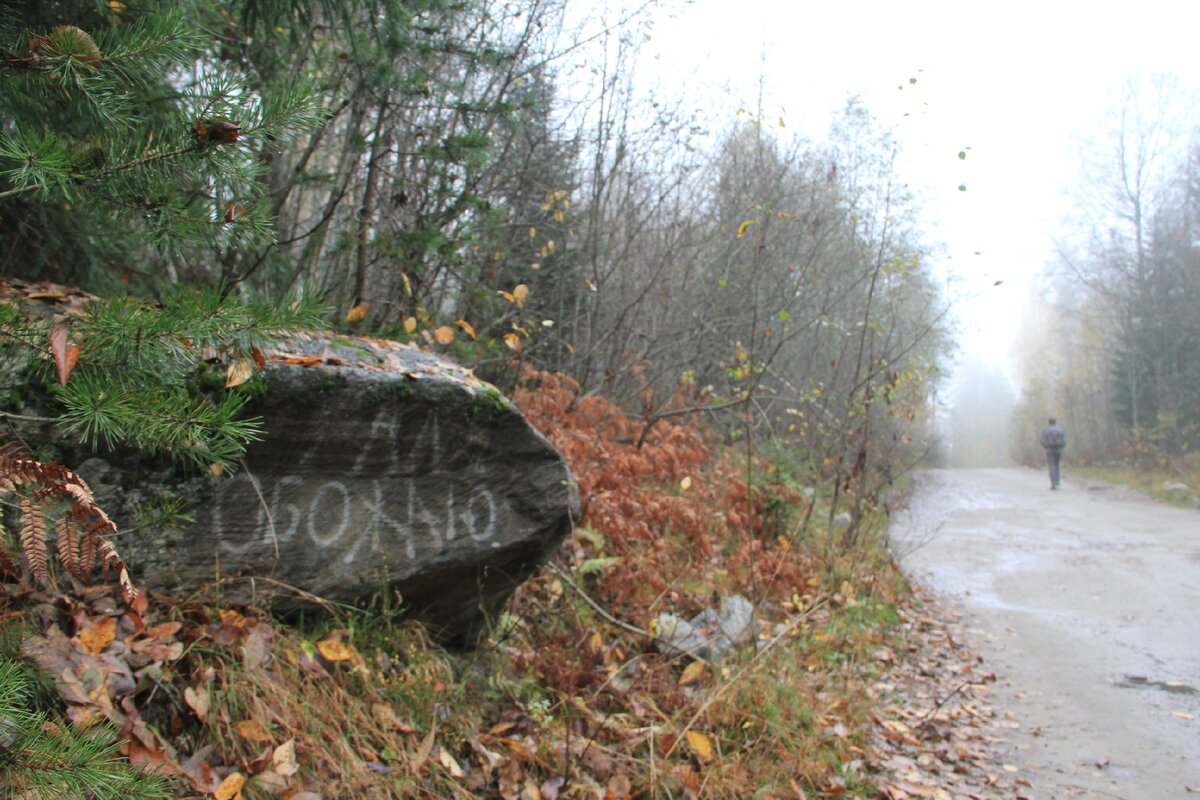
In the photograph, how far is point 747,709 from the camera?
13.8 feet

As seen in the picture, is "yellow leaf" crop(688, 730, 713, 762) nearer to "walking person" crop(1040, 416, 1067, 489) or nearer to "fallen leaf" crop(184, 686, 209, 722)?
"fallen leaf" crop(184, 686, 209, 722)

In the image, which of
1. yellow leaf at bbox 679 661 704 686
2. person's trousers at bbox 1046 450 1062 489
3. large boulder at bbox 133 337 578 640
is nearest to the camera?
large boulder at bbox 133 337 578 640

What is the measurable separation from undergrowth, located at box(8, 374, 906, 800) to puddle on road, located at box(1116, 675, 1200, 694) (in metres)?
1.69

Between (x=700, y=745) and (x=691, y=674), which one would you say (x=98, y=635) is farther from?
(x=691, y=674)

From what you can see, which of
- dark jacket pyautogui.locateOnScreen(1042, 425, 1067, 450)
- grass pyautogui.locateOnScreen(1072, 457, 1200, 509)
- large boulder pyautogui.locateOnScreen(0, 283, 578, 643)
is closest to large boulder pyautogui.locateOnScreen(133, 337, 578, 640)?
large boulder pyautogui.locateOnScreen(0, 283, 578, 643)

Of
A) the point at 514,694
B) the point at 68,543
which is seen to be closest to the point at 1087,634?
the point at 514,694

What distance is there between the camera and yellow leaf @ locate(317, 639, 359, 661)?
342 cm

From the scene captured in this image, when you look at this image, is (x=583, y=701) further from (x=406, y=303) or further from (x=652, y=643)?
(x=406, y=303)

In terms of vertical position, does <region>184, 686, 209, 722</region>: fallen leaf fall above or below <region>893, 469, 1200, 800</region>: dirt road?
above

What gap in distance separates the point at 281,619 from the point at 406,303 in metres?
3.42

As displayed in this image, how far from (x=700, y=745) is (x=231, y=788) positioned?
2081mm

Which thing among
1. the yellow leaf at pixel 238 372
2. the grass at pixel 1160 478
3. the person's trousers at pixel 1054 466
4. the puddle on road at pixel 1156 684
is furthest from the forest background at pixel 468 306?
the person's trousers at pixel 1054 466

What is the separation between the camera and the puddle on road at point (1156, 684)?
17.1 feet

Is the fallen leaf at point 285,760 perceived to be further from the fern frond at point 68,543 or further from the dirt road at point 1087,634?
the dirt road at point 1087,634
